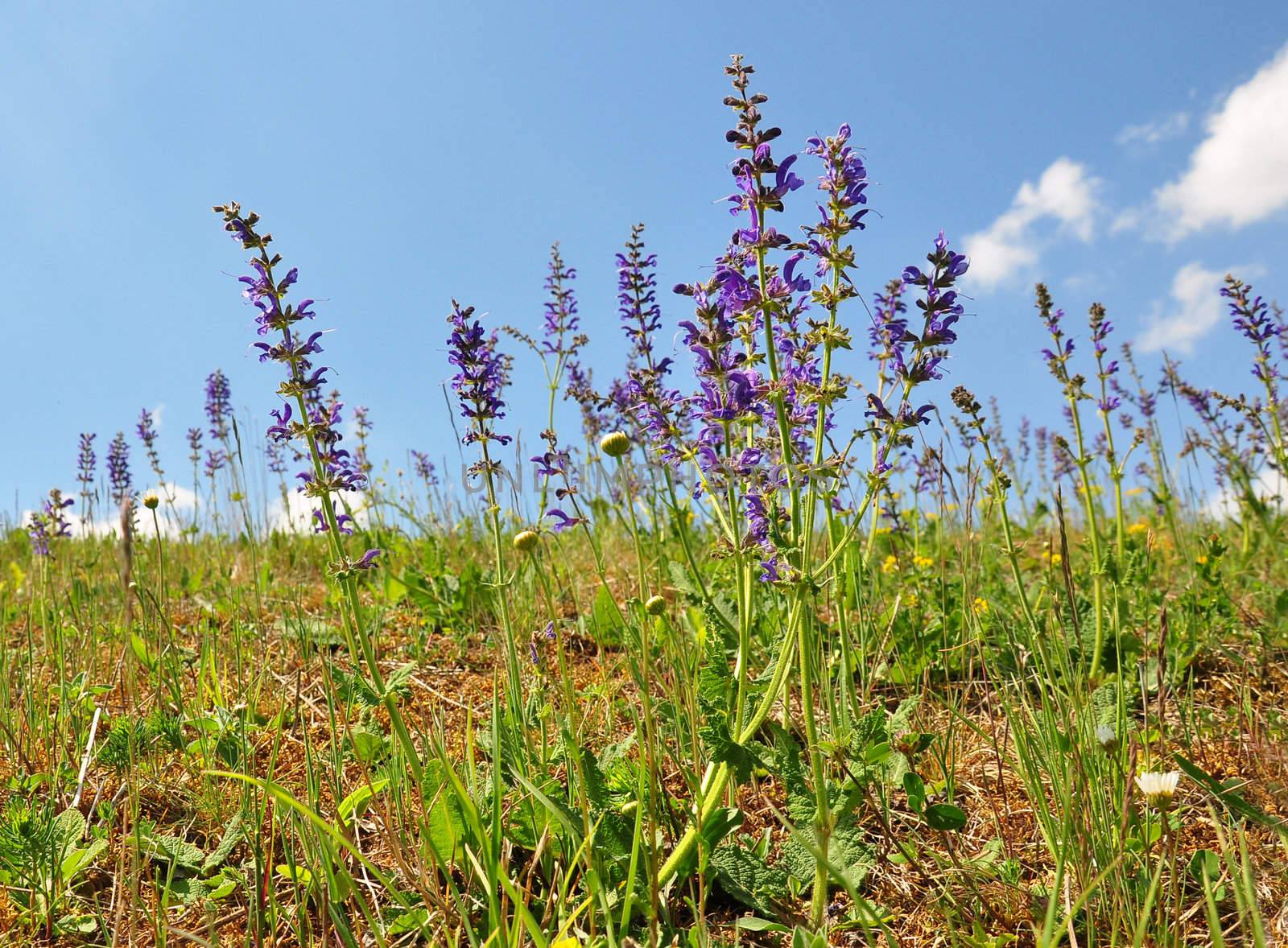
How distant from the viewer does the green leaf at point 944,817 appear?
7.44 feet

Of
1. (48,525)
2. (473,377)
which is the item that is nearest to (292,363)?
(473,377)

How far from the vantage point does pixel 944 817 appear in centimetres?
228

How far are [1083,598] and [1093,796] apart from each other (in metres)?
2.17

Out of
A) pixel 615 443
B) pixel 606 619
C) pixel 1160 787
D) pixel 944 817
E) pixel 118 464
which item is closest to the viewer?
pixel 1160 787

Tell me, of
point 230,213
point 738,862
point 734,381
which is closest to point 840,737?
point 738,862

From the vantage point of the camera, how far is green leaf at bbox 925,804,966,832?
2.27m

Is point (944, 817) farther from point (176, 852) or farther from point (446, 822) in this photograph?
point (176, 852)

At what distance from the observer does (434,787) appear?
2.27 metres

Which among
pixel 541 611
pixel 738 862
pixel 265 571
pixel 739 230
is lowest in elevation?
pixel 738 862

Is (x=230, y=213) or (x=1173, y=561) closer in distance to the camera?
(x=230, y=213)

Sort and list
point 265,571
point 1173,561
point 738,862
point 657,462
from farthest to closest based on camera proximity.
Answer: point 1173,561
point 265,571
point 657,462
point 738,862

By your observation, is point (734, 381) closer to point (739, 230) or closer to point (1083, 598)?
point (739, 230)

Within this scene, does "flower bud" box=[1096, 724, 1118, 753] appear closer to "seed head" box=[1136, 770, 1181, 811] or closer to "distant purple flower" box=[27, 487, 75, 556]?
"seed head" box=[1136, 770, 1181, 811]

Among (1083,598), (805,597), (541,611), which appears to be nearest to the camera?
(805,597)
